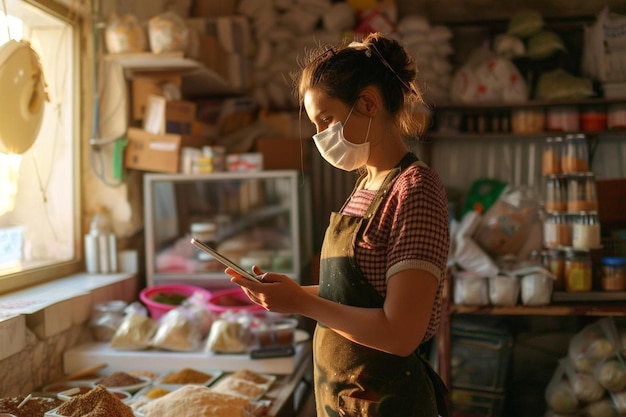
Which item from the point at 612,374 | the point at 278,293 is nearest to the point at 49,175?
the point at 278,293

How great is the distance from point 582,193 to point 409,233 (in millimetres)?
2057

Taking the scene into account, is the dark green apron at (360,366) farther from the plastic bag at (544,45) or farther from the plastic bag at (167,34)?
the plastic bag at (544,45)

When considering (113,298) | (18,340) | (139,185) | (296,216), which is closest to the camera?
(18,340)

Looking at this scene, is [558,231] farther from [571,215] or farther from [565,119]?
[565,119]

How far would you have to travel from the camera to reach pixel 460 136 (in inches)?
172

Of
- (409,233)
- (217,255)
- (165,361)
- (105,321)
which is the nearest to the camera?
(409,233)

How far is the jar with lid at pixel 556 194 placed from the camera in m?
2.97

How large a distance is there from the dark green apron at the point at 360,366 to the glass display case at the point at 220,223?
183 centimetres

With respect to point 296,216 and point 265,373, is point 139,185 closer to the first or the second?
point 296,216

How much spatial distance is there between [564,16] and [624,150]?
1095mm

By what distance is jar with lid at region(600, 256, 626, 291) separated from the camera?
2.88m

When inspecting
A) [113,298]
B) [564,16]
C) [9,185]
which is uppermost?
[564,16]

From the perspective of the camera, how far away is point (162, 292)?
3.12 m

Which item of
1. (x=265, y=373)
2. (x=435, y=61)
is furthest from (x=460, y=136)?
(x=265, y=373)
